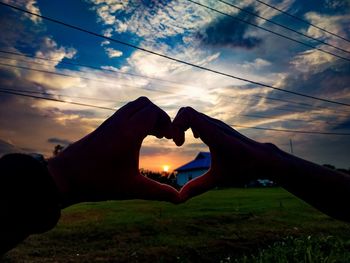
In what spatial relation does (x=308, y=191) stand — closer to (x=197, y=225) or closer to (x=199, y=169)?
(x=197, y=225)

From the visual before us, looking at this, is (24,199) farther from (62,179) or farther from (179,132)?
(179,132)

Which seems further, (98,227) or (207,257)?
(98,227)

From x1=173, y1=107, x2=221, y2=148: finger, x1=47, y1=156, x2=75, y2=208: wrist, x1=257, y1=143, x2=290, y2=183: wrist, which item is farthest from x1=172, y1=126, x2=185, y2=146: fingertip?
x1=47, y1=156, x2=75, y2=208: wrist

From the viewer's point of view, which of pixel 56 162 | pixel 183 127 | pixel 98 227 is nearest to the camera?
pixel 56 162

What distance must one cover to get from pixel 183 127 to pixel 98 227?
9442 millimetres

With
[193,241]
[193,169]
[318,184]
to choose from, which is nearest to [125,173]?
[318,184]

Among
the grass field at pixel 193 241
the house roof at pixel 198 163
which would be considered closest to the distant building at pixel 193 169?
the house roof at pixel 198 163

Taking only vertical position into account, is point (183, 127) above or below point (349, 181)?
above

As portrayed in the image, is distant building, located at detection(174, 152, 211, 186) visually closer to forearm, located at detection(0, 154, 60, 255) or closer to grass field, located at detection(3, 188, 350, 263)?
grass field, located at detection(3, 188, 350, 263)

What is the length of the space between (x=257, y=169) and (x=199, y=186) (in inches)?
13.4

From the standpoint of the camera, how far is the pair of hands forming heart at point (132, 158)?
A: 117 centimetres

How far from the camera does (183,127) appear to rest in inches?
65.8

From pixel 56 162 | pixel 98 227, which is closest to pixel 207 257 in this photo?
pixel 98 227

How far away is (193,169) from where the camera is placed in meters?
62.8
